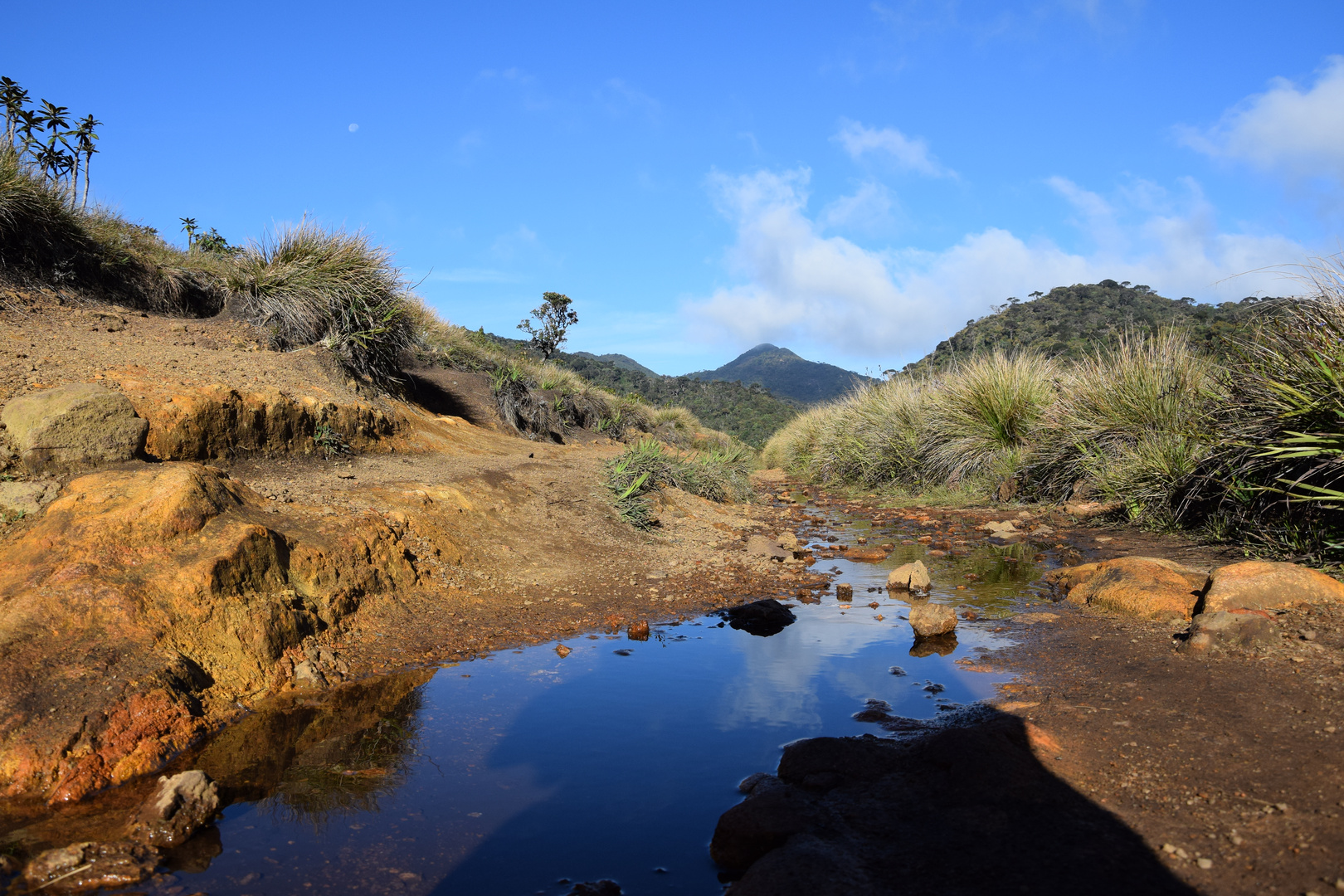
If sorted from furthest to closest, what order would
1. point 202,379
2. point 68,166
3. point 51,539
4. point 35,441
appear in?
point 68,166 < point 202,379 < point 35,441 < point 51,539

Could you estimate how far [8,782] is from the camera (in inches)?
112

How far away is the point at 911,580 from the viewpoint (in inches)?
270

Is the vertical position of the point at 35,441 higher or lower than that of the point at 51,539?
higher

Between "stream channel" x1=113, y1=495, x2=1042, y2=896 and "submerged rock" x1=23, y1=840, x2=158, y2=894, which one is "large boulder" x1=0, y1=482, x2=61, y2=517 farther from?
"submerged rock" x1=23, y1=840, x2=158, y2=894

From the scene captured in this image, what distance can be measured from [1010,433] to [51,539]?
13359mm

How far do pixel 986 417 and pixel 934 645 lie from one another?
950 centimetres

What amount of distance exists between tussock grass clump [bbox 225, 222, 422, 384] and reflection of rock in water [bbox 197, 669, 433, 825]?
624cm

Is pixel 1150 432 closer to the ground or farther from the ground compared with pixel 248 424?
farther from the ground

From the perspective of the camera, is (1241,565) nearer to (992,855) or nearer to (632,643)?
(992,855)

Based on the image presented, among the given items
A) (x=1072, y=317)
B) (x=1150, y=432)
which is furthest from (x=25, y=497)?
(x=1072, y=317)

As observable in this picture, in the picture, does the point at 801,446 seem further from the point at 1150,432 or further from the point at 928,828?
the point at 928,828

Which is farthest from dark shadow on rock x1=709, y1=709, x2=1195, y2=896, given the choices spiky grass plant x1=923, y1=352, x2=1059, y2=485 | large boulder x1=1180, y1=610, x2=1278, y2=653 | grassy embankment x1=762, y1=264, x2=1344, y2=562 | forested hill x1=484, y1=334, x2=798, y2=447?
forested hill x1=484, y1=334, x2=798, y2=447

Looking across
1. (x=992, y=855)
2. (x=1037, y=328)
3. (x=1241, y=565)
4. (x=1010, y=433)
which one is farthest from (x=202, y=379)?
(x=1037, y=328)

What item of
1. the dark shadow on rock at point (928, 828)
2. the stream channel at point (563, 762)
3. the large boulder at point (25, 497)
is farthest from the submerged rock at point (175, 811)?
the large boulder at point (25, 497)
